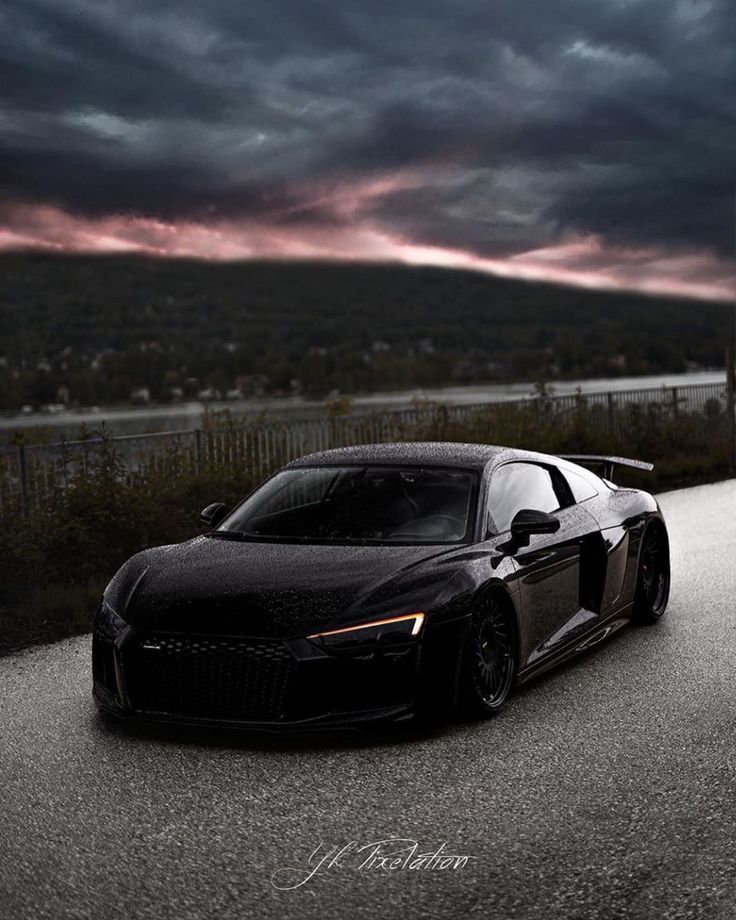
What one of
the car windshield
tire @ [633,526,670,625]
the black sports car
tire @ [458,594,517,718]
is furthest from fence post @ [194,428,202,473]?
tire @ [458,594,517,718]

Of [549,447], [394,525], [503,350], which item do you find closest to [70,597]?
[394,525]

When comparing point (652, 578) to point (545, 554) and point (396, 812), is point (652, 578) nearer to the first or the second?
point (545, 554)

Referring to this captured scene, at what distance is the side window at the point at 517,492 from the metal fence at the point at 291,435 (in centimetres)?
629

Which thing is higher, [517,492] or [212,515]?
[517,492]

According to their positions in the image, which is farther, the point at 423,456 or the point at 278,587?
the point at 423,456

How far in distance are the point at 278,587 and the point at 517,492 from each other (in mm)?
1985

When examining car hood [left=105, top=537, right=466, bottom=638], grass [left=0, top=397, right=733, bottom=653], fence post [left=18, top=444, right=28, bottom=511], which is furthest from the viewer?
fence post [left=18, top=444, right=28, bottom=511]

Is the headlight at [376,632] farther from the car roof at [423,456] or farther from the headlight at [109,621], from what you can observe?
the car roof at [423,456]

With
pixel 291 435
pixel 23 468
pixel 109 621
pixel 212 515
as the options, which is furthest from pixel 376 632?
pixel 291 435

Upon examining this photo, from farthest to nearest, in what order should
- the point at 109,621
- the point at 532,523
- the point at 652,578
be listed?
1. the point at 652,578
2. the point at 532,523
3. the point at 109,621

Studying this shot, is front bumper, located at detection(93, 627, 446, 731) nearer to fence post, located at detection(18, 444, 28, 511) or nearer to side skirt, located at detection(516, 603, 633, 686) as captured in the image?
side skirt, located at detection(516, 603, 633, 686)

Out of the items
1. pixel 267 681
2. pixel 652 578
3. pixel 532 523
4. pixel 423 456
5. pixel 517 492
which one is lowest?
pixel 652 578

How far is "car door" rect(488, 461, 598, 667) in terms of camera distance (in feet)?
22.4

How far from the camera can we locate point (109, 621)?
616cm
